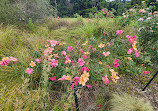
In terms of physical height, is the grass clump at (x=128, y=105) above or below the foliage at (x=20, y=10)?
below

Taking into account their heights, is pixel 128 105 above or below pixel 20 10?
below

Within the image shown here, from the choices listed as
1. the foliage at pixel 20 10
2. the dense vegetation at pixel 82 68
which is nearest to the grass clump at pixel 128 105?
the dense vegetation at pixel 82 68

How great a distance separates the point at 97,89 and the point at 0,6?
12.7 ft

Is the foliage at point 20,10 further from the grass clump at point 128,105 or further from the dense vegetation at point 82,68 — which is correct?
the grass clump at point 128,105

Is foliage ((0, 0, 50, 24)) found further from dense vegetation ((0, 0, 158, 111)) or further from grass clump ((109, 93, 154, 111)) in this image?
grass clump ((109, 93, 154, 111))

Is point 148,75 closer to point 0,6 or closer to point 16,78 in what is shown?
point 16,78

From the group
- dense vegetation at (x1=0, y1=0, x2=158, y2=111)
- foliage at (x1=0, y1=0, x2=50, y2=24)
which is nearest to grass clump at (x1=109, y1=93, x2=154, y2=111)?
dense vegetation at (x1=0, y1=0, x2=158, y2=111)

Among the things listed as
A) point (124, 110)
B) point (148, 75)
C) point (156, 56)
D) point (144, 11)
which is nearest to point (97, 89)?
point (124, 110)

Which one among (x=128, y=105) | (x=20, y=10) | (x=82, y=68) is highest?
(x=20, y=10)

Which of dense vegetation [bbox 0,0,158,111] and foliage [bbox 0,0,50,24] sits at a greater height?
foliage [bbox 0,0,50,24]

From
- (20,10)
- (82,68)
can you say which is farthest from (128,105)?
(20,10)

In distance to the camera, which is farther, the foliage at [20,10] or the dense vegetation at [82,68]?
the foliage at [20,10]

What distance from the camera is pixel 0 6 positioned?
3184mm

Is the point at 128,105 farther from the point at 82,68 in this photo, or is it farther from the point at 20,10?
the point at 20,10
